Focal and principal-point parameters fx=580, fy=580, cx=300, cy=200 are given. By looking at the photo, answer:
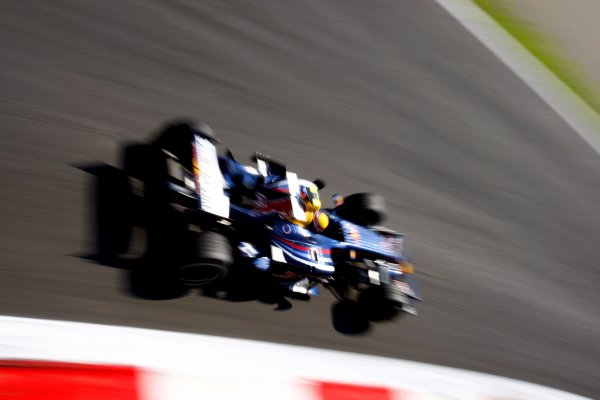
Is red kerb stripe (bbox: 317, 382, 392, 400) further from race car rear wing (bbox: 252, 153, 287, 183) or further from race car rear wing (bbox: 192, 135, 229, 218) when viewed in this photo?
race car rear wing (bbox: 252, 153, 287, 183)

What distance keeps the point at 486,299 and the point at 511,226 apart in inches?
51.3

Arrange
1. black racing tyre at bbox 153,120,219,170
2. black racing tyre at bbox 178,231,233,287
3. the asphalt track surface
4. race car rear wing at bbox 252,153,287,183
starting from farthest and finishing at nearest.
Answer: race car rear wing at bbox 252,153,287,183
black racing tyre at bbox 153,120,219,170
the asphalt track surface
black racing tyre at bbox 178,231,233,287

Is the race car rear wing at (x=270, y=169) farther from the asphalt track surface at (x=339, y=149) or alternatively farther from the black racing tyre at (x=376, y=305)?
the black racing tyre at (x=376, y=305)

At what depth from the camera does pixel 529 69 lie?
9883mm

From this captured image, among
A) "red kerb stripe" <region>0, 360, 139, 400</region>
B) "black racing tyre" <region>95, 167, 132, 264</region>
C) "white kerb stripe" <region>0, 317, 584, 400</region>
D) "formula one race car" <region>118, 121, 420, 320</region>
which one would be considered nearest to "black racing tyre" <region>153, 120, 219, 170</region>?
"formula one race car" <region>118, 121, 420, 320</region>

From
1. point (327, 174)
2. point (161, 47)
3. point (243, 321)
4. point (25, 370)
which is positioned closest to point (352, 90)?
point (327, 174)

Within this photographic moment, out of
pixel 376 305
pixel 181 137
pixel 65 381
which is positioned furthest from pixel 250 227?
pixel 65 381

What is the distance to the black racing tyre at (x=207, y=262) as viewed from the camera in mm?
4891

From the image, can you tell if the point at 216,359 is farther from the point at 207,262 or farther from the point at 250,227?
the point at 250,227

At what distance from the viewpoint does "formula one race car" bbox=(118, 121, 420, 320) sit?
5.08 m

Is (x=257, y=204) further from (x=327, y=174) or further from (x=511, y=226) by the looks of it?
(x=511, y=226)

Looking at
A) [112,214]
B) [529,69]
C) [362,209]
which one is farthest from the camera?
[529,69]

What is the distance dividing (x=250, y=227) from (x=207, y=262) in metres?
0.71

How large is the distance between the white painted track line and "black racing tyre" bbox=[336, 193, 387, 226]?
4.86 m
